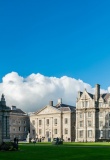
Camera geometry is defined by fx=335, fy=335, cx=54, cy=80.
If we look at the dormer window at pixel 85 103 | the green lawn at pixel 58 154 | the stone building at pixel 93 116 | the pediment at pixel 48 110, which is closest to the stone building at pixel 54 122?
the pediment at pixel 48 110

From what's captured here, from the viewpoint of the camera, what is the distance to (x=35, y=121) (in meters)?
115

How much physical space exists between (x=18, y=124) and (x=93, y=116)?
3164 centimetres

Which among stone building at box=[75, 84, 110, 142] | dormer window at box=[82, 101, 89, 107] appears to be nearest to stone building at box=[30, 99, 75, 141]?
stone building at box=[75, 84, 110, 142]

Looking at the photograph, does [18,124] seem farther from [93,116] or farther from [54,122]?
[93,116]

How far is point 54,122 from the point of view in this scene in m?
110

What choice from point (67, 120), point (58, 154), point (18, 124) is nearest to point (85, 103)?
point (67, 120)

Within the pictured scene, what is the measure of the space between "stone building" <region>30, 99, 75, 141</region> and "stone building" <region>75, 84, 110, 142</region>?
5.94m

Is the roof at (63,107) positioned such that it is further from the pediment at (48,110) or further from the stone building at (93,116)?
the stone building at (93,116)

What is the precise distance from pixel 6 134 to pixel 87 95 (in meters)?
28.0

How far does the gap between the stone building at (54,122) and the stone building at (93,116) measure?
5.94 metres

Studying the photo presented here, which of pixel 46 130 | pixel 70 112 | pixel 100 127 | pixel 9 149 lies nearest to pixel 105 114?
pixel 100 127

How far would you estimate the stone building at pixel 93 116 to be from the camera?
94.6 m

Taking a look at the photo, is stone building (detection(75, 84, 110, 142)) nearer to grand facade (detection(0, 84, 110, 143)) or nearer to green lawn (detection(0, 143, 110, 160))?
grand facade (detection(0, 84, 110, 143))

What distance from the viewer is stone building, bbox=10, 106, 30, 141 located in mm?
114562
